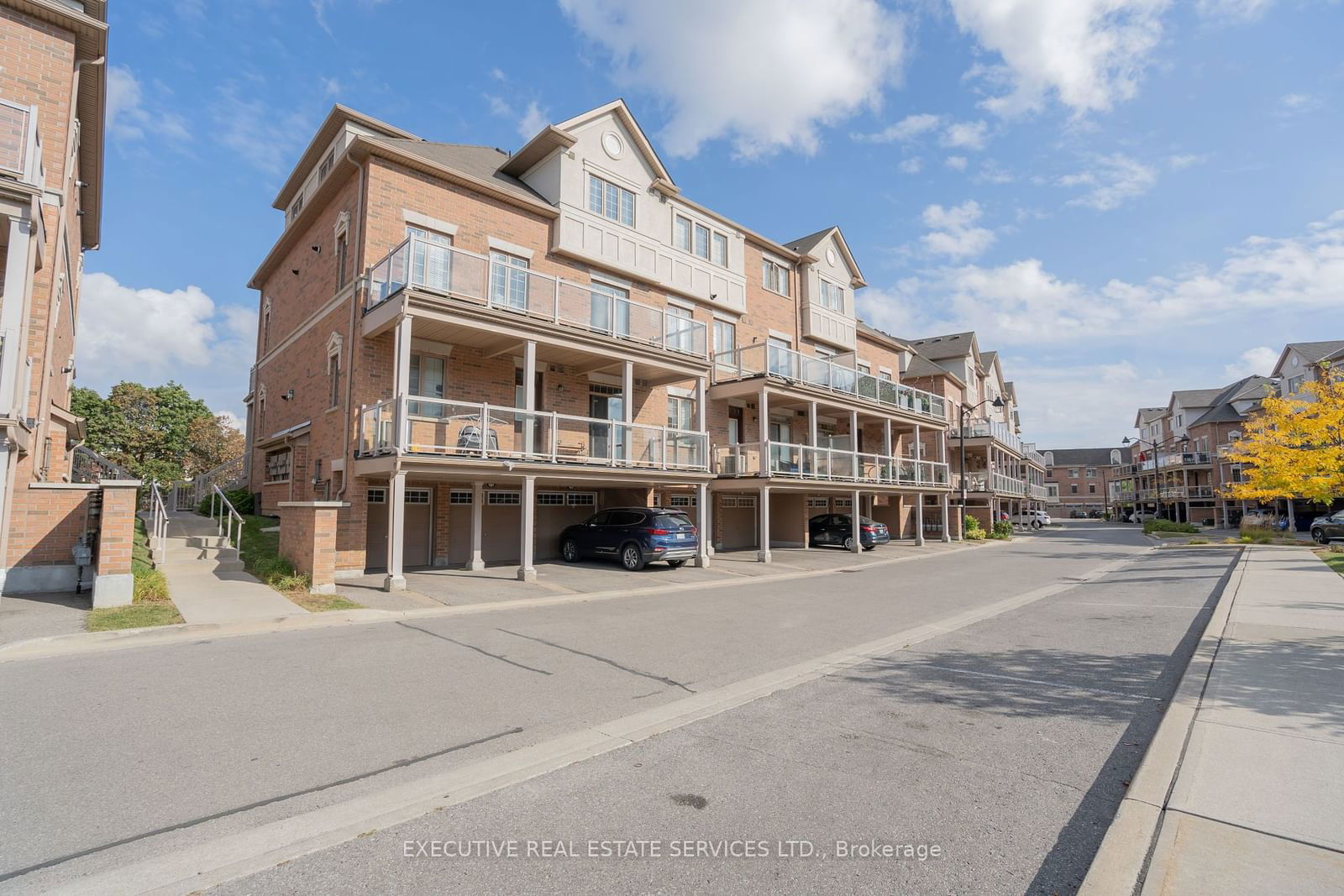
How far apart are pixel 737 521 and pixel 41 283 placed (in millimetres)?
20025

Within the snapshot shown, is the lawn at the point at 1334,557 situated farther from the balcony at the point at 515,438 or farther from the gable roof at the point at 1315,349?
the gable roof at the point at 1315,349

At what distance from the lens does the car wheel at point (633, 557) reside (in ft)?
56.0

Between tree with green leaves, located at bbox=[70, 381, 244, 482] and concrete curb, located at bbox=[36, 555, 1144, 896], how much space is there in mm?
38538

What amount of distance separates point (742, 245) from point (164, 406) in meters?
33.9

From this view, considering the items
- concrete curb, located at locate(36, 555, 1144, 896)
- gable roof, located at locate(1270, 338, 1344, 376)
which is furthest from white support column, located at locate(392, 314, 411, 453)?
gable roof, located at locate(1270, 338, 1344, 376)

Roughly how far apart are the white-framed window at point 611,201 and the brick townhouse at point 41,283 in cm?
1106

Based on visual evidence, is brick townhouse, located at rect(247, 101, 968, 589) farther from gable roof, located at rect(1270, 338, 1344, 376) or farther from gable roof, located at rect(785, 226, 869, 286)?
gable roof, located at rect(1270, 338, 1344, 376)

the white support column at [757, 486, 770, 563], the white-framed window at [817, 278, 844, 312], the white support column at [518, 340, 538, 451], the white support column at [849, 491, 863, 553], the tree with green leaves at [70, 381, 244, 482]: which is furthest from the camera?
the tree with green leaves at [70, 381, 244, 482]

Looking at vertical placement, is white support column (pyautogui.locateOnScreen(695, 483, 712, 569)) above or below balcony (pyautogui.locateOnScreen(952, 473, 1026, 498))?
below

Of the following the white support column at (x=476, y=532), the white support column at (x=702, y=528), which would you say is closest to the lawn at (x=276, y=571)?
the white support column at (x=476, y=532)

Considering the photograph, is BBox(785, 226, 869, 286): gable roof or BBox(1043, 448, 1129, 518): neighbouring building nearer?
BBox(785, 226, 869, 286): gable roof

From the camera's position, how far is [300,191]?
70.1 feet

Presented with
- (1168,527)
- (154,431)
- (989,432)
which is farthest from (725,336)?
(1168,527)

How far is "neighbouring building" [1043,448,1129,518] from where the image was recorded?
354 ft
